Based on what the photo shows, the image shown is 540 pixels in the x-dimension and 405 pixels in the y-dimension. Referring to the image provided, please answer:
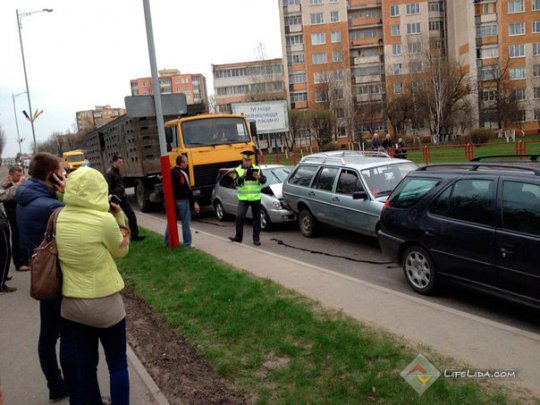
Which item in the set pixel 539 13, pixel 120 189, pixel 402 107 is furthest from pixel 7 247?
pixel 539 13

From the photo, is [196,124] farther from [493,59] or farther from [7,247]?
[493,59]

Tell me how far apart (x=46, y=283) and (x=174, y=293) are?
137 inches

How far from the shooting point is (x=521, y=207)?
5.04m

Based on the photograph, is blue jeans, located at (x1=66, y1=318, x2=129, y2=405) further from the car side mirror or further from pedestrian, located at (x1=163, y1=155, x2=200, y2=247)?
pedestrian, located at (x1=163, y1=155, x2=200, y2=247)

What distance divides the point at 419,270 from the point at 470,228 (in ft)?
3.45

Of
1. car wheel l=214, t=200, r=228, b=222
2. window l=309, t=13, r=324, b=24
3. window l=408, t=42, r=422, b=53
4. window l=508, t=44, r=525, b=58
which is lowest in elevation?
car wheel l=214, t=200, r=228, b=222

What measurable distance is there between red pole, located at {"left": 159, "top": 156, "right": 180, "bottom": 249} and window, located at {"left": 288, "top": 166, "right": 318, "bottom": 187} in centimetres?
291

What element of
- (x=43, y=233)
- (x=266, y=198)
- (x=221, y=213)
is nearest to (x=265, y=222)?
(x=266, y=198)

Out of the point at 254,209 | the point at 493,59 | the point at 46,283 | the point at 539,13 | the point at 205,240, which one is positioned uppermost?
the point at 539,13

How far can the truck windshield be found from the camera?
550 inches

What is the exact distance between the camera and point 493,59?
64.4 metres

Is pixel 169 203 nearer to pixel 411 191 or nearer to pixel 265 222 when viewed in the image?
pixel 265 222

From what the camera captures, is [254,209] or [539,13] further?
[539,13]

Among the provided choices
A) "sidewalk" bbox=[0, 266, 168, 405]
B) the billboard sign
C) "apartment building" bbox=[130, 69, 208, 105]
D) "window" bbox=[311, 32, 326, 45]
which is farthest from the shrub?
"apartment building" bbox=[130, 69, 208, 105]
